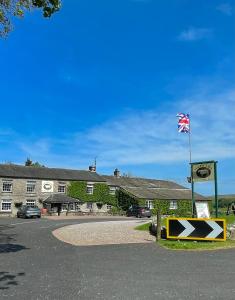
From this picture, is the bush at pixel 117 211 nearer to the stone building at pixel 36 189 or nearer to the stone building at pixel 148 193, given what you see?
the stone building at pixel 148 193

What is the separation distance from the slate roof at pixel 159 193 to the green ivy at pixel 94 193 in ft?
→ 8.77

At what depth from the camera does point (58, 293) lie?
26.7 ft

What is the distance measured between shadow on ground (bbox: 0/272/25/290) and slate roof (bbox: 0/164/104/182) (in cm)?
5102

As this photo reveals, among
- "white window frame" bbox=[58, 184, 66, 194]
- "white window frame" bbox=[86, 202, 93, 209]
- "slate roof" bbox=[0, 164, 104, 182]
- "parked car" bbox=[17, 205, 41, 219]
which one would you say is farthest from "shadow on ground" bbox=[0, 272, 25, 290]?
"white window frame" bbox=[86, 202, 93, 209]

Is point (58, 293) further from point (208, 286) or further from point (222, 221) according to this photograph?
→ point (222, 221)

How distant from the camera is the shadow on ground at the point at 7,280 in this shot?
8711 millimetres

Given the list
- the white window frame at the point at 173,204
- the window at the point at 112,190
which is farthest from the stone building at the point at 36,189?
the white window frame at the point at 173,204

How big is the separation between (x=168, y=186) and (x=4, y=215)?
3228 centimetres

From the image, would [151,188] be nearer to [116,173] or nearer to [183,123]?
[116,173]

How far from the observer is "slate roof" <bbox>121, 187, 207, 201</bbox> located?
67375 mm

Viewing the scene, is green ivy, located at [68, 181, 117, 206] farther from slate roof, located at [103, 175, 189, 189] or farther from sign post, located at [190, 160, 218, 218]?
sign post, located at [190, 160, 218, 218]

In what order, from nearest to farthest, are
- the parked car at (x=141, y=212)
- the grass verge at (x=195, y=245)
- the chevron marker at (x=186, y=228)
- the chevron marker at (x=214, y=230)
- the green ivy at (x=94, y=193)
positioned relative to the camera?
the grass verge at (x=195, y=245)
the chevron marker at (x=214, y=230)
the chevron marker at (x=186, y=228)
the parked car at (x=141, y=212)
the green ivy at (x=94, y=193)

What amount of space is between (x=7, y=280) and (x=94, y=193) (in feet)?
191

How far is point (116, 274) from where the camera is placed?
10172 mm
